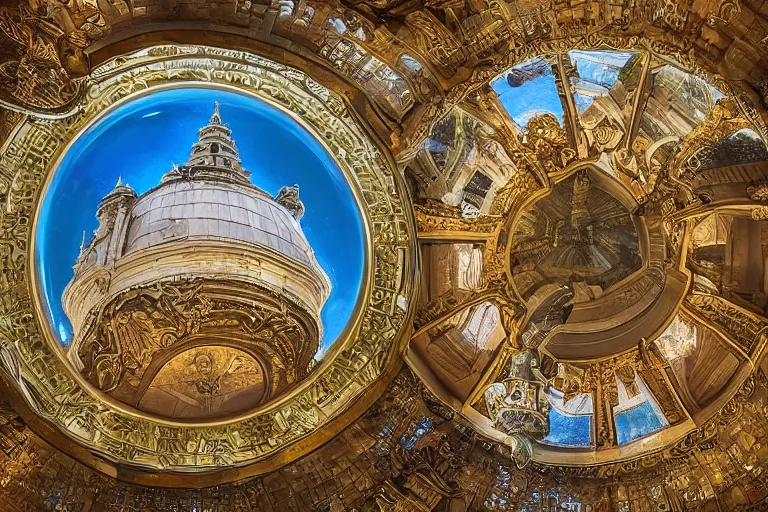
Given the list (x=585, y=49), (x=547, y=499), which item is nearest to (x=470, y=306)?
(x=547, y=499)

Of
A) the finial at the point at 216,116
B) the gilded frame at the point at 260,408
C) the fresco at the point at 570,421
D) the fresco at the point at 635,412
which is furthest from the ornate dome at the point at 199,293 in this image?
the fresco at the point at 635,412

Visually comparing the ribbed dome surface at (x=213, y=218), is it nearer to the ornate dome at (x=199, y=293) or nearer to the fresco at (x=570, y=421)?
the ornate dome at (x=199, y=293)

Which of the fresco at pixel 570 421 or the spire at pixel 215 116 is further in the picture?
the fresco at pixel 570 421

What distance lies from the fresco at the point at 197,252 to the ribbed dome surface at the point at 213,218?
0.02 meters

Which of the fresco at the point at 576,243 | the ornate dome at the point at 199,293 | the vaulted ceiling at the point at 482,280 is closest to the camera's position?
the vaulted ceiling at the point at 482,280

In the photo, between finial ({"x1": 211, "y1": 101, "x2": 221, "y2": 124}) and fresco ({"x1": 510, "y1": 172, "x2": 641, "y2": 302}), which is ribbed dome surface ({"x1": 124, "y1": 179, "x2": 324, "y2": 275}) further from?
fresco ({"x1": 510, "y1": 172, "x2": 641, "y2": 302})

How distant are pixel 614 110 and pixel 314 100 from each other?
4.24m

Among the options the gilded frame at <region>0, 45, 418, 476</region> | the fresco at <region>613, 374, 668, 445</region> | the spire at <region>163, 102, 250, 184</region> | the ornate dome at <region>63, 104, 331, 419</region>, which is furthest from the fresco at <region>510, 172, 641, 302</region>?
the spire at <region>163, 102, 250, 184</region>

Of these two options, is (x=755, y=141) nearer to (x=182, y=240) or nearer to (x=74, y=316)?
(x=182, y=240)

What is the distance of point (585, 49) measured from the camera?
1611cm

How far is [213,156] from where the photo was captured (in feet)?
58.4

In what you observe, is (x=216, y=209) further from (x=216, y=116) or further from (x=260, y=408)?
(x=260, y=408)

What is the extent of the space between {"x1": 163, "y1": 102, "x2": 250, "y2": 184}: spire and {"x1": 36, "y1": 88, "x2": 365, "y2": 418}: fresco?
21 mm

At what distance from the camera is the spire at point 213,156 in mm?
17703
